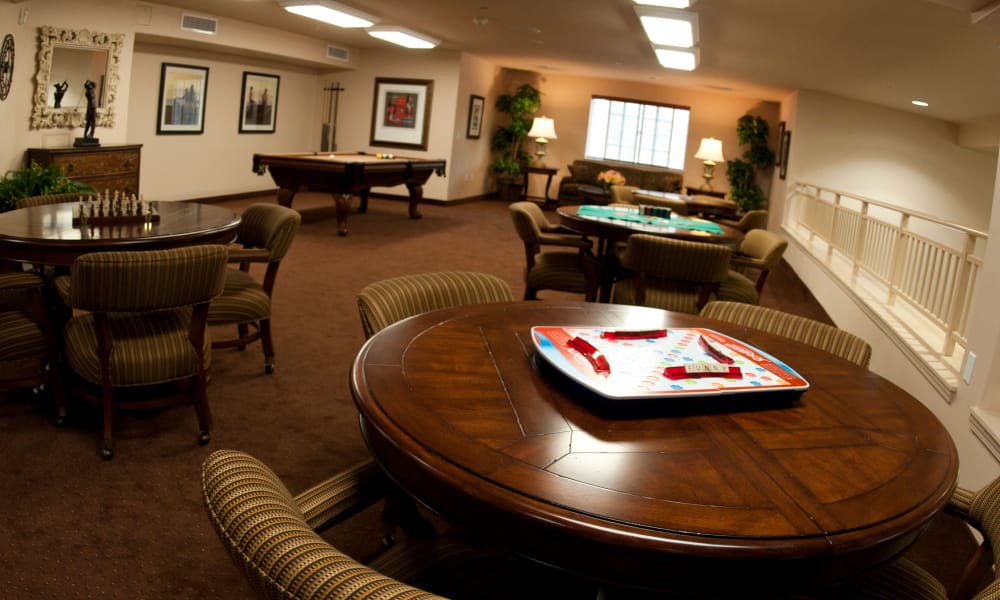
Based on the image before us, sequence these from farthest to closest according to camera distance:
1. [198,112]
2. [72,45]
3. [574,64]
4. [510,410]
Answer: [574,64] → [198,112] → [72,45] → [510,410]

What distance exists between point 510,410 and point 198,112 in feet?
31.1

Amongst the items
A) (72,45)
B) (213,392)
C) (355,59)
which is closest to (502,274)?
(213,392)

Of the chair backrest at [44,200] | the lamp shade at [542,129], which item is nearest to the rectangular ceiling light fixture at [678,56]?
the lamp shade at [542,129]

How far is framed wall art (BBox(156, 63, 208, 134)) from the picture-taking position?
29.5 ft

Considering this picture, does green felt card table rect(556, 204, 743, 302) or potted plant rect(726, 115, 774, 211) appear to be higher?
potted plant rect(726, 115, 774, 211)

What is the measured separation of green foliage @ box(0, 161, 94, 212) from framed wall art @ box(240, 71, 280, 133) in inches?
190

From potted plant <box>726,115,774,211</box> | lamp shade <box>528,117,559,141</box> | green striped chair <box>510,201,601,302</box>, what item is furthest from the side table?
green striped chair <box>510,201,601,302</box>

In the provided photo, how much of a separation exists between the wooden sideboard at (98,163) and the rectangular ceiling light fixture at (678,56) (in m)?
5.49

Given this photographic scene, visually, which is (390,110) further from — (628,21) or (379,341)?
(379,341)

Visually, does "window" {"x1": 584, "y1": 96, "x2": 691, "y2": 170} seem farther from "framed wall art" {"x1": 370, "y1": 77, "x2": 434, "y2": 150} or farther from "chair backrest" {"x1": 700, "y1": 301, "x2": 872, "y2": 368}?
"chair backrest" {"x1": 700, "y1": 301, "x2": 872, "y2": 368}

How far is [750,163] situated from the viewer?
12734 millimetres

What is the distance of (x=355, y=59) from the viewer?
38.9 ft

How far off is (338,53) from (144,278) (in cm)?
957

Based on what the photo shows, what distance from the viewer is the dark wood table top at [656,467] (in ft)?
3.45
